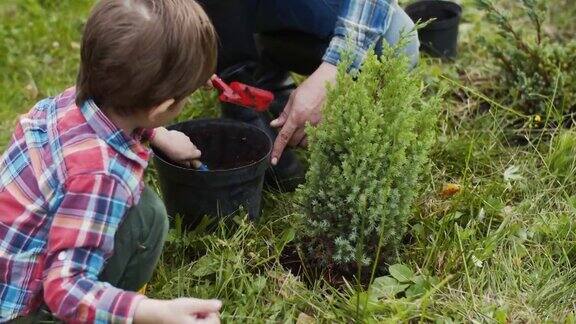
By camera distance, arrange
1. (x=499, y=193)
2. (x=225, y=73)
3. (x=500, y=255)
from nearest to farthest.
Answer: (x=500, y=255) < (x=499, y=193) < (x=225, y=73)

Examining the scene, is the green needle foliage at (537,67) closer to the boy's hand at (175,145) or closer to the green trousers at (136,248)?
the boy's hand at (175,145)

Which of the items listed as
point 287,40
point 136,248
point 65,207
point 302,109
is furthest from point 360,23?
point 65,207

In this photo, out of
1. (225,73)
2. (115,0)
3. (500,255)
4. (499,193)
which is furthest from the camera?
(225,73)

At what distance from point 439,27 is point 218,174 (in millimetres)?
1622

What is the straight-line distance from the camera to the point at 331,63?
→ 2.29 metres

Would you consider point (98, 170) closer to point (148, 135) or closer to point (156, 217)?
point (156, 217)

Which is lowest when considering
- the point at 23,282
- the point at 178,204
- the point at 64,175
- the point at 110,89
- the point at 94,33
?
the point at 178,204

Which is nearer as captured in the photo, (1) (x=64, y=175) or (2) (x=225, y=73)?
(1) (x=64, y=175)

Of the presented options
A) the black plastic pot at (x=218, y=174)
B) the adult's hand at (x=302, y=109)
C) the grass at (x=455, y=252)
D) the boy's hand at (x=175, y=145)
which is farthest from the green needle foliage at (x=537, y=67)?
the boy's hand at (x=175, y=145)

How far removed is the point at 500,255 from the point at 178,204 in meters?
0.99

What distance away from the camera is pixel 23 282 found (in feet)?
5.68

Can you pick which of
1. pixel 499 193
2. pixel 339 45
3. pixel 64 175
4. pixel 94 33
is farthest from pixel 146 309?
pixel 499 193

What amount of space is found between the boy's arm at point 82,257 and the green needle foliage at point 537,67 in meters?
1.84

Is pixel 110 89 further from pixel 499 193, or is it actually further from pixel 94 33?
pixel 499 193
